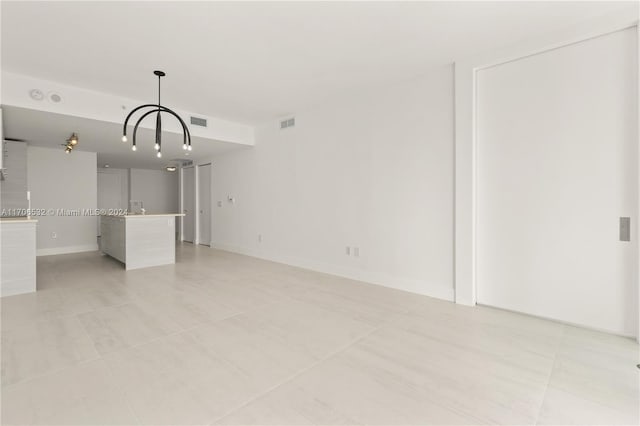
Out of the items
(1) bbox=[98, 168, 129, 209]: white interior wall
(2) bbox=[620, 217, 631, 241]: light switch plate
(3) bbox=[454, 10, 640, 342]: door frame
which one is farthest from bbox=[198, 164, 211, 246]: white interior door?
(2) bbox=[620, 217, 631, 241]: light switch plate

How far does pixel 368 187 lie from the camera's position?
464 centimetres

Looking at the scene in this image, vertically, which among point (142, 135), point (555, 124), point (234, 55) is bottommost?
point (555, 124)

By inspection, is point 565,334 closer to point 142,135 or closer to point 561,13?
point 561,13

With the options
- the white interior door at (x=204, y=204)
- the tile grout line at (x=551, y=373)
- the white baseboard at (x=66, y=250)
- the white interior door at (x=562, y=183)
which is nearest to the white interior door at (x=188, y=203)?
the white interior door at (x=204, y=204)

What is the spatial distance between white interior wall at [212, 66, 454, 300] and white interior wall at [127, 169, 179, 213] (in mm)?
6127

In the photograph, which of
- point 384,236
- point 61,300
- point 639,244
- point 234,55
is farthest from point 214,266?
point 639,244

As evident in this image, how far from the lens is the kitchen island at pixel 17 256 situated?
3.94m

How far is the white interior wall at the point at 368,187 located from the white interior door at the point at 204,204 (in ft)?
8.03

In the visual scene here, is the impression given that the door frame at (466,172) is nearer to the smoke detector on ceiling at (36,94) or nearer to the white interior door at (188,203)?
the smoke detector on ceiling at (36,94)

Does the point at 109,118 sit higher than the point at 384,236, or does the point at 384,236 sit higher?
the point at 109,118

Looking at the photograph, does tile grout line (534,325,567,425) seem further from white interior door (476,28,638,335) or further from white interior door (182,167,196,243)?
white interior door (182,167,196,243)

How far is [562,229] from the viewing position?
3064 mm

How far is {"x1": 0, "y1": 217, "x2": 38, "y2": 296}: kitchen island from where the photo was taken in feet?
12.9

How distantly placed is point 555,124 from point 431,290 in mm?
2319
